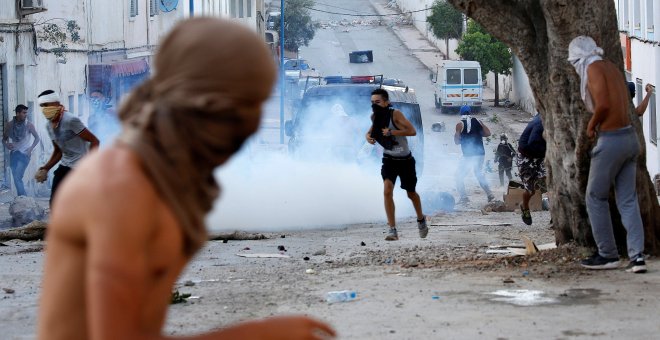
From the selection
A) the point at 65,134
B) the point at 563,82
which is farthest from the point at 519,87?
the point at 563,82

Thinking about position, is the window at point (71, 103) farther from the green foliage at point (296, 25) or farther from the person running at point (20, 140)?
the green foliage at point (296, 25)

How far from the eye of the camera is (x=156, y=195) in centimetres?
199

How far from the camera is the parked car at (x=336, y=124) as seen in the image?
21.1m

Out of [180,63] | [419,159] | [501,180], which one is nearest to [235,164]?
[419,159]

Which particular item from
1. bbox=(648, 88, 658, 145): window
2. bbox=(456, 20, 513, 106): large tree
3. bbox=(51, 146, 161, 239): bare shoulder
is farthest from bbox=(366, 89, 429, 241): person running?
bbox=(456, 20, 513, 106): large tree

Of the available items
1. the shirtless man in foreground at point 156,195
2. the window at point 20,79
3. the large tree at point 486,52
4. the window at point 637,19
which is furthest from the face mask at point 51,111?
the large tree at point 486,52

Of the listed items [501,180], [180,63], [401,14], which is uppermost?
[401,14]

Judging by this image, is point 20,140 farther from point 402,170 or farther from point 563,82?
point 563,82

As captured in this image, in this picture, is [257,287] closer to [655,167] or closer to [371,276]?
[371,276]

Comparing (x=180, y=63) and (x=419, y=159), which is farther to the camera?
(x=419, y=159)

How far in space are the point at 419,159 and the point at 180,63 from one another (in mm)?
20119

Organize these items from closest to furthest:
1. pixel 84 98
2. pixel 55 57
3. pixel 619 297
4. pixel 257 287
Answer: pixel 619 297
pixel 257 287
pixel 55 57
pixel 84 98

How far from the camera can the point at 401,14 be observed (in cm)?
9112

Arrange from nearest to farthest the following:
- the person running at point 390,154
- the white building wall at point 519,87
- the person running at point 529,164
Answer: the person running at point 390,154, the person running at point 529,164, the white building wall at point 519,87
